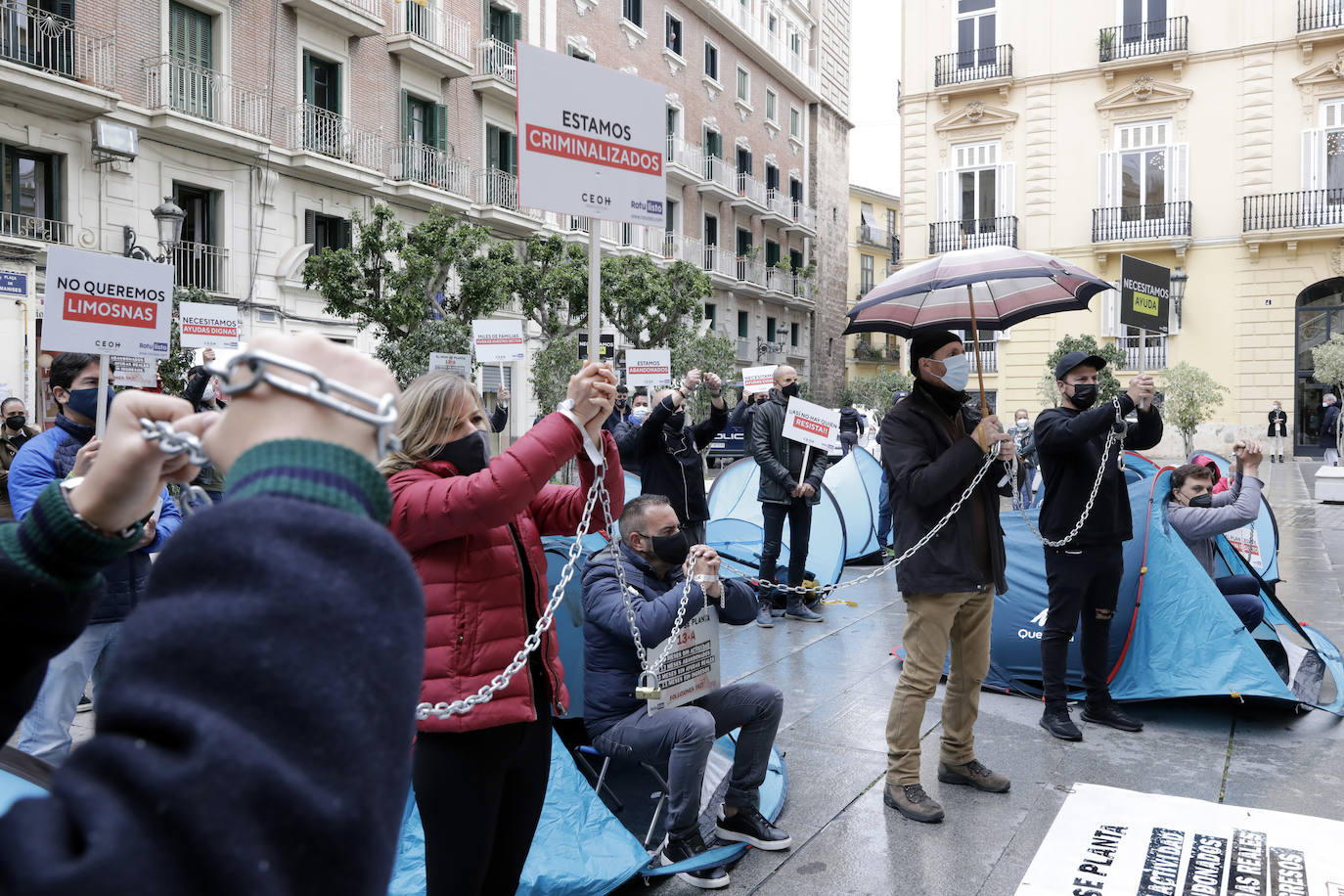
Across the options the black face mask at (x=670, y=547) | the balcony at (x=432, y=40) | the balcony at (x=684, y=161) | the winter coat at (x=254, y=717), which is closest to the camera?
the winter coat at (x=254, y=717)

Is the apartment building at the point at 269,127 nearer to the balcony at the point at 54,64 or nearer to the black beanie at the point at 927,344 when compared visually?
the balcony at the point at 54,64

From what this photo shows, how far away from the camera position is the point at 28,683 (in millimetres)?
902

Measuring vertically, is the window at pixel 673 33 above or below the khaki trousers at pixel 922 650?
above

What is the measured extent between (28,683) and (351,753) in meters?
0.43

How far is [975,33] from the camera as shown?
3062 centimetres

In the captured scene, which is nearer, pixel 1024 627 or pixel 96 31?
pixel 1024 627

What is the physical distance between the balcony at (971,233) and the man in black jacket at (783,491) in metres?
23.0

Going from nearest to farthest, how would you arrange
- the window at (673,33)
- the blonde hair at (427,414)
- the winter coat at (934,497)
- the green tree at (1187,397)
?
the blonde hair at (427,414) < the winter coat at (934,497) < the green tree at (1187,397) < the window at (673,33)

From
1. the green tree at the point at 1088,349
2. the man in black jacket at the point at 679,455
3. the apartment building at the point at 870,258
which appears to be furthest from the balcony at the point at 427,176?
the apartment building at the point at 870,258

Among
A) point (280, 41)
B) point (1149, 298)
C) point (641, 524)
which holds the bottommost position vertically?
point (641, 524)

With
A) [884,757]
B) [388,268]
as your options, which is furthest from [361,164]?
[884,757]

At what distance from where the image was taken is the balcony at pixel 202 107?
17.8 metres

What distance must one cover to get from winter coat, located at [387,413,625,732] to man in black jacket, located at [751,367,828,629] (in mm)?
5477

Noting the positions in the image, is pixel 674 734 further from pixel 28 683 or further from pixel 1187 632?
pixel 1187 632
